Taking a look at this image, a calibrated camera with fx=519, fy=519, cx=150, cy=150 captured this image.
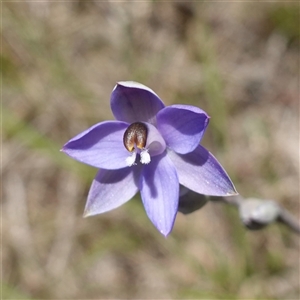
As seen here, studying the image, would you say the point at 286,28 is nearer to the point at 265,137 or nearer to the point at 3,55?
the point at 265,137

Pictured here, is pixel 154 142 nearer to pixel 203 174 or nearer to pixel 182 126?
pixel 182 126

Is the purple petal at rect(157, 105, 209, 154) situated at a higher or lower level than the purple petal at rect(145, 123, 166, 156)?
higher

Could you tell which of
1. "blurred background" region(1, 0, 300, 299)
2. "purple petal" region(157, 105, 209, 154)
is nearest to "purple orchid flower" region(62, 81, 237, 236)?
"purple petal" region(157, 105, 209, 154)

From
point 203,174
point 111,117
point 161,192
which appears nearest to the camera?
point 203,174

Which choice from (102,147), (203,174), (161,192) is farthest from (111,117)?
(203,174)

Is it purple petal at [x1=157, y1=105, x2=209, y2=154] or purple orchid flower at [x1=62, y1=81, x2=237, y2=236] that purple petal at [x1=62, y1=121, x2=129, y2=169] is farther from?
purple petal at [x1=157, y1=105, x2=209, y2=154]

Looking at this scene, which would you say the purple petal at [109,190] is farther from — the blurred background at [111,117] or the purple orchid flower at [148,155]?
the blurred background at [111,117]

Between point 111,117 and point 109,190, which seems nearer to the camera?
point 109,190
